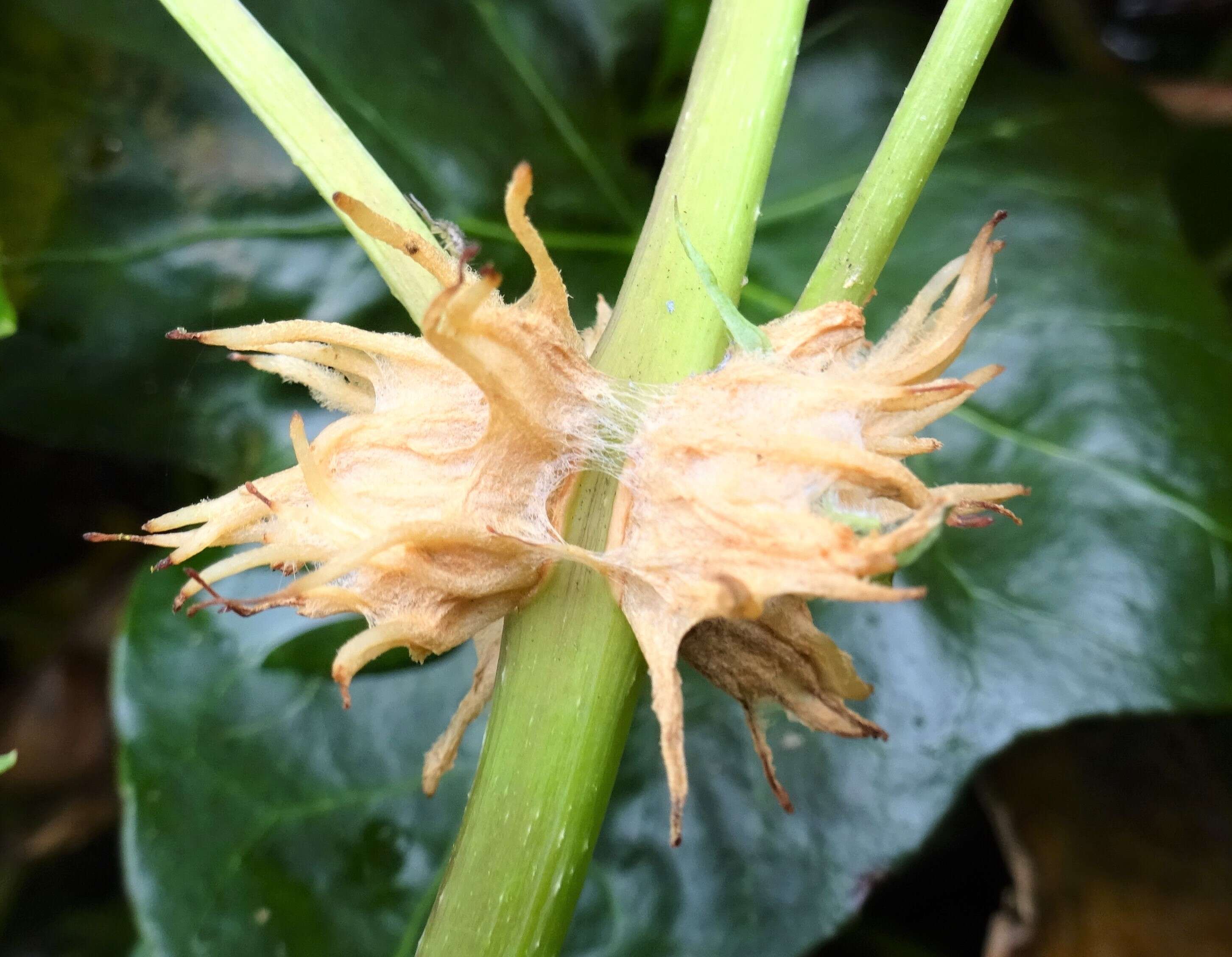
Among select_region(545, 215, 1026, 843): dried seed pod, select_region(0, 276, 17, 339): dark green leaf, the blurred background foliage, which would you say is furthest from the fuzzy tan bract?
the blurred background foliage

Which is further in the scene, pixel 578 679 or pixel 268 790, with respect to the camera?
pixel 268 790

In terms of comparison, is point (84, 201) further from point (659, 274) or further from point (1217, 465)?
point (1217, 465)

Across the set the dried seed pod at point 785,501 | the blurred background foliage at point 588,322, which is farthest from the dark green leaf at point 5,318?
the dried seed pod at point 785,501

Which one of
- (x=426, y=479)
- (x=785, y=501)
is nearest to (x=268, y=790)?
(x=426, y=479)

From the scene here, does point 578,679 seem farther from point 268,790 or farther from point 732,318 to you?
point 268,790

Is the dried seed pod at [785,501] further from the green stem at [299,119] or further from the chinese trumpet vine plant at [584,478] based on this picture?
the green stem at [299,119]
